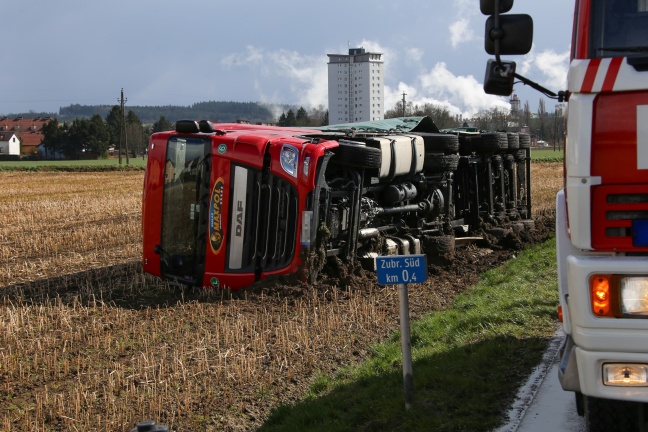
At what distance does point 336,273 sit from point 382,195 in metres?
1.78

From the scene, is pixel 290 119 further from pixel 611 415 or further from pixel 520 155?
pixel 611 415

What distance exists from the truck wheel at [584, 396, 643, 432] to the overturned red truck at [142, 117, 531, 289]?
5.69 meters

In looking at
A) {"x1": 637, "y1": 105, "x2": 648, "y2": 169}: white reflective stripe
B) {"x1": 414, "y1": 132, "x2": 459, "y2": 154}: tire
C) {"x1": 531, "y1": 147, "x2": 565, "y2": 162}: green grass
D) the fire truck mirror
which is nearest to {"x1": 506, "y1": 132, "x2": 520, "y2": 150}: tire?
{"x1": 414, "y1": 132, "x2": 459, "y2": 154}: tire

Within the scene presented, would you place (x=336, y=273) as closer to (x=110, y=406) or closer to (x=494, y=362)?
(x=494, y=362)

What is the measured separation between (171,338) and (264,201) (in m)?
2.58

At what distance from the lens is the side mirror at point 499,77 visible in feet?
14.6

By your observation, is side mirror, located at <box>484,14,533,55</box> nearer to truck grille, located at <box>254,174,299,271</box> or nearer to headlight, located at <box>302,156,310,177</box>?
headlight, located at <box>302,156,310,177</box>

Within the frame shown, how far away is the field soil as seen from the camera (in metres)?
6.14

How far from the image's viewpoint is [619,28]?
4098mm

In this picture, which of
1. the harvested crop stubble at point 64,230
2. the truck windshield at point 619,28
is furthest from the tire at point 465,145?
the truck windshield at point 619,28

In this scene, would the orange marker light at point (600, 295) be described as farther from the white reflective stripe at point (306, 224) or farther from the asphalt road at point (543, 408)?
the white reflective stripe at point (306, 224)

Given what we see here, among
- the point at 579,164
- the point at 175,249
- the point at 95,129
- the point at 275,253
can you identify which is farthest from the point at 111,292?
the point at 95,129

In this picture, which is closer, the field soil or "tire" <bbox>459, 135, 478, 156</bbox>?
the field soil

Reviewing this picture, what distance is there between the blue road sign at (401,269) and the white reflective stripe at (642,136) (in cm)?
200
